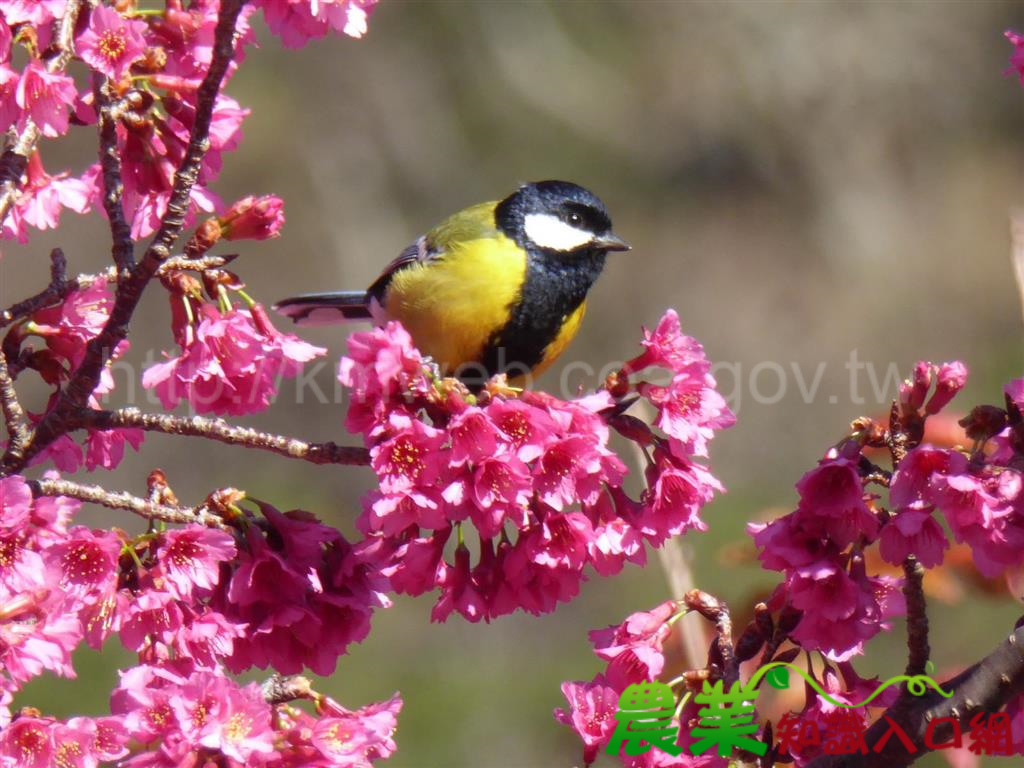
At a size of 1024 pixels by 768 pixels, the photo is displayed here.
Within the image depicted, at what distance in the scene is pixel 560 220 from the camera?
2.98m

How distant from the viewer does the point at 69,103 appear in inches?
63.1

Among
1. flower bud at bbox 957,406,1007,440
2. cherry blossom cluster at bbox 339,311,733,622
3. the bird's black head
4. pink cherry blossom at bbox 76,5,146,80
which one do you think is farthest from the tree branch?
the bird's black head

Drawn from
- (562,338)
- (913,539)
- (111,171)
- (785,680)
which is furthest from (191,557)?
(562,338)

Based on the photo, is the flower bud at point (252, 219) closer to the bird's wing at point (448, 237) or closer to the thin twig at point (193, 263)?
the thin twig at point (193, 263)

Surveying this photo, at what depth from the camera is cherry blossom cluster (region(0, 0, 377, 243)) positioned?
5.21 ft

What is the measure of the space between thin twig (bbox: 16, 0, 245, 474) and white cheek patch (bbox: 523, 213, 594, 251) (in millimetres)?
1451

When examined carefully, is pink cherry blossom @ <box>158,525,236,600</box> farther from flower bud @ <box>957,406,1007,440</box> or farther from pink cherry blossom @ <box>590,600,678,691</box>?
flower bud @ <box>957,406,1007,440</box>

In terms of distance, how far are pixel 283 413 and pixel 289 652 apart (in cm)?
590

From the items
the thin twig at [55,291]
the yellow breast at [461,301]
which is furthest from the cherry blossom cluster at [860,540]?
the yellow breast at [461,301]

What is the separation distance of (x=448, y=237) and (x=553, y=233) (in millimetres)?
248

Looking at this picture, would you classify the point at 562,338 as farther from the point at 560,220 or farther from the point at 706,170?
the point at 706,170

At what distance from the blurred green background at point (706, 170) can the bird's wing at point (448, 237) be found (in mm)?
4240

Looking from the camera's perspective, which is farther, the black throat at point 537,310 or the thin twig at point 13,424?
the black throat at point 537,310

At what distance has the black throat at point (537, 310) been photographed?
281 centimetres
